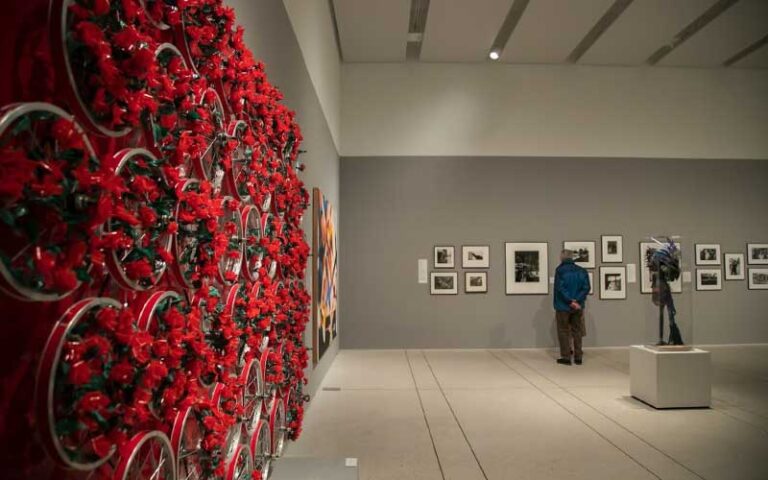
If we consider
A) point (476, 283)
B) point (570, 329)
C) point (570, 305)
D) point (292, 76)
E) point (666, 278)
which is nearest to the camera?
point (292, 76)

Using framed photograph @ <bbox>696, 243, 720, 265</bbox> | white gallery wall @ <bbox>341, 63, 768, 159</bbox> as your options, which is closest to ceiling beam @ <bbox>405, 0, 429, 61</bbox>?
white gallery wall @ <bbox>341, 63, 768, 159</bbox>

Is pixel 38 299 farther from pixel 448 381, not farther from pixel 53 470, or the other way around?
pixel 448 381

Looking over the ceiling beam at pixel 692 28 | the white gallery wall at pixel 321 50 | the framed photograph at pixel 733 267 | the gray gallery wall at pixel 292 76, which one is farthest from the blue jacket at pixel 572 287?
the ceiling beam at pixel 692 28

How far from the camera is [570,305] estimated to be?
28.2 ft

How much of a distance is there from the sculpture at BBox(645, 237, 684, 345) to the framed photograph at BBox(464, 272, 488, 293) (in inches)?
170

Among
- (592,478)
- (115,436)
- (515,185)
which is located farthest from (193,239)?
(515,185)

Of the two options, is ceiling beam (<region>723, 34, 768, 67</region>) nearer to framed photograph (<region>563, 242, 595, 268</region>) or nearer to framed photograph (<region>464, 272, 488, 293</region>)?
framed photograph (<region>563, 242, 595, 268</region>)

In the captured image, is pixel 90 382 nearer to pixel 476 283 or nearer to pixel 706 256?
pixel 476 283

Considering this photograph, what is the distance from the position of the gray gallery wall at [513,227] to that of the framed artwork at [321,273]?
2.73 m

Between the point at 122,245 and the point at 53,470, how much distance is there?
1.73 ft

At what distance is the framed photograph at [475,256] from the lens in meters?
10.5

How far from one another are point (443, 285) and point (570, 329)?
262 cm

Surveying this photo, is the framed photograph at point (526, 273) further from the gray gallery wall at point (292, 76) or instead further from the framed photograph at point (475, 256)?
the gray gallery wall at point (292, 76)

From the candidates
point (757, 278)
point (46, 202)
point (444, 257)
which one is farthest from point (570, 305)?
point (46, 202)
